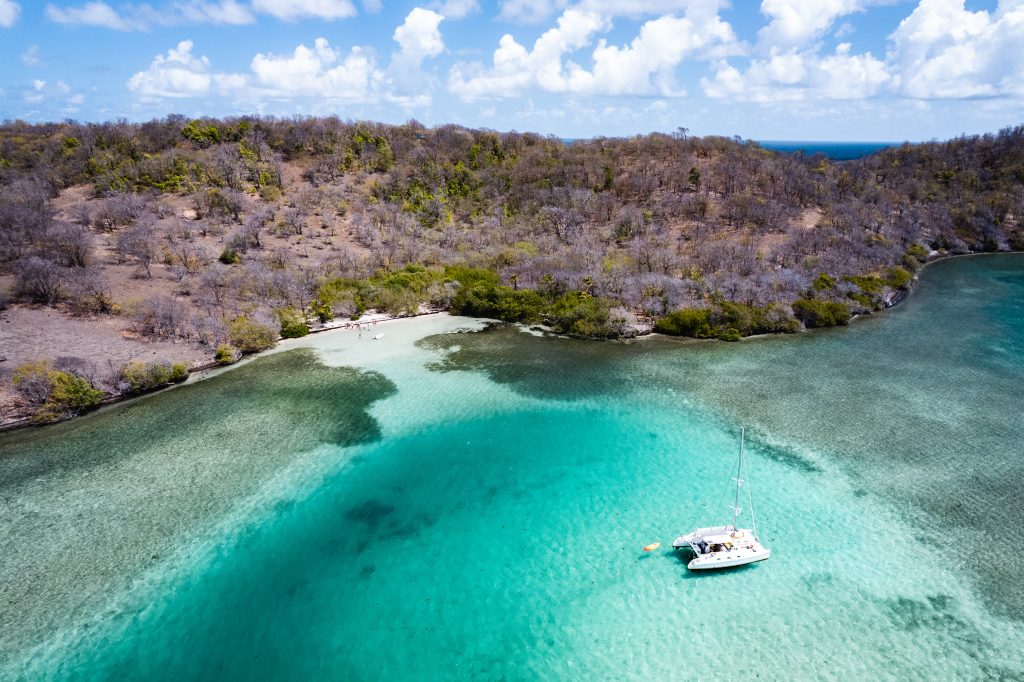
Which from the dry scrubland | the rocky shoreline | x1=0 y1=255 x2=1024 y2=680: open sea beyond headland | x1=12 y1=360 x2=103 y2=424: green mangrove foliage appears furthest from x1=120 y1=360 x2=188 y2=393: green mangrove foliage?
x1=12 y1=360 x2=103 y2=424: green mangrove foliage

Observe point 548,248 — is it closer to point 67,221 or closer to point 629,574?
point 629,574

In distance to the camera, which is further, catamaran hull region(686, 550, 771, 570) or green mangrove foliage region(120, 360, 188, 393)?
green mangrove foliage region(120, 360, 188, 393)

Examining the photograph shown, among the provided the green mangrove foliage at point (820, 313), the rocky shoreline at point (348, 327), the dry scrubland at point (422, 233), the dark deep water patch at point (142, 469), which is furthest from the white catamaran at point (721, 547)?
the green mangrove foliage at point (820, 313)

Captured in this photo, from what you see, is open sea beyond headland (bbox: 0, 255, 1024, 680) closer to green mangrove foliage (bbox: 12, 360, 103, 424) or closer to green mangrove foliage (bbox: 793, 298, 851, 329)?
green mangrove foliage (bbox: 12, 360, 103, 424)

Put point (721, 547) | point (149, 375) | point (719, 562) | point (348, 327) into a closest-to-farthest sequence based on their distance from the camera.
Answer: point (719, 562) < point (721, 547) < point (149, 375) < point (348, 327)

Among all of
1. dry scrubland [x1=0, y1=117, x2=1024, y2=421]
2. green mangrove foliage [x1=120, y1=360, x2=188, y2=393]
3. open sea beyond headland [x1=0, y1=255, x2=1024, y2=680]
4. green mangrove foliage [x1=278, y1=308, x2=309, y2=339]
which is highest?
Result: dry scrubland [x1=0, y1=117, x2=1024, y2=421]

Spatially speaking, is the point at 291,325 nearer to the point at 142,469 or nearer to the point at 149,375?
the point at 149,375

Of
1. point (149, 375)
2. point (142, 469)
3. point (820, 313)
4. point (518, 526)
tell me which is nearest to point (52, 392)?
point (149, 375)
